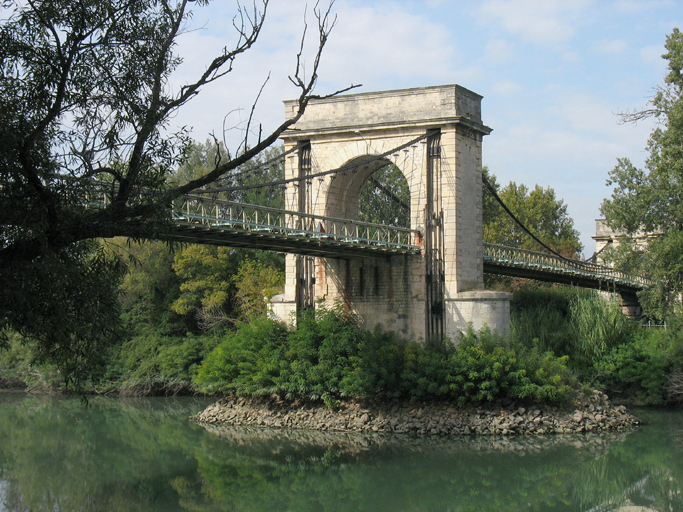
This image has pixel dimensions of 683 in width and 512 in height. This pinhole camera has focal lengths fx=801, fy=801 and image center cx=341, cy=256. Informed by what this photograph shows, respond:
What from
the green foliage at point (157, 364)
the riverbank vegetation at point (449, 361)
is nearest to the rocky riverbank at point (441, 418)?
the riverbank vegetation at point (449, 361)

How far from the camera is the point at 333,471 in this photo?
1322cm

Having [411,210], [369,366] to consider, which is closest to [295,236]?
[369,366]

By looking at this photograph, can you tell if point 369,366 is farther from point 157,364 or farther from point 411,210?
point 157,364

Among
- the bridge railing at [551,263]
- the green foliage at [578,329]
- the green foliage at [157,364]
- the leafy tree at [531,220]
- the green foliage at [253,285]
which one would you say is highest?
the leafy tree at [531,220]

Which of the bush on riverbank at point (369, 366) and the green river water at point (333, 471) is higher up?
the bush on riverbank at point (369, 366)

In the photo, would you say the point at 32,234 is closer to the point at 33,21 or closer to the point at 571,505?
the point at 33,21

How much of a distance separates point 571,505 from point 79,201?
787 centimetres

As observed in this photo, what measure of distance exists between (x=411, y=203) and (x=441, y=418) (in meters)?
5.31

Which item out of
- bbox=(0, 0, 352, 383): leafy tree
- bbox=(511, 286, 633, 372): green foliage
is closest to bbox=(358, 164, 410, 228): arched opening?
bbox=(511, 286, 633, 372): green foliage

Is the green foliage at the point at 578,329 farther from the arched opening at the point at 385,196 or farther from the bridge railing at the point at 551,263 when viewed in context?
the arched opening at the point at 385,196

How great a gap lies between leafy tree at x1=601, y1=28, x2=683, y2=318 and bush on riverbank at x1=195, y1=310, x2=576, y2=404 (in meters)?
4.56

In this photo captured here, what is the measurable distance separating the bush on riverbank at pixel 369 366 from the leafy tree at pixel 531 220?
1608 centimetres

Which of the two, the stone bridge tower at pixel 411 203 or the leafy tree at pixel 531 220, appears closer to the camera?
the stone bridge tower at pixel 411 203

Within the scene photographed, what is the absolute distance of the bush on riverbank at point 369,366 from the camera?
16.2 metres
